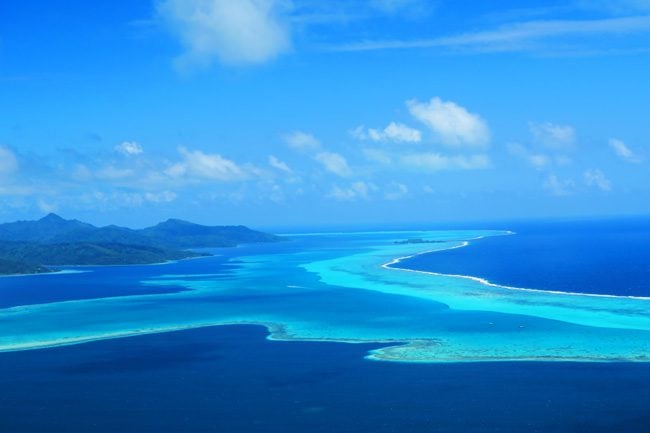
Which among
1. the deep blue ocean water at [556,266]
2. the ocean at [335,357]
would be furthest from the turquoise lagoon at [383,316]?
the deep blue ocean water at [556,266]

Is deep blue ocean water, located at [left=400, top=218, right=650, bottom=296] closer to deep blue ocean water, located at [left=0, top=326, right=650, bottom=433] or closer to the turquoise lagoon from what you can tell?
the turquoise lagoon

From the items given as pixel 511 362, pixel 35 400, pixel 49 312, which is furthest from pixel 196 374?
pixel 49 312

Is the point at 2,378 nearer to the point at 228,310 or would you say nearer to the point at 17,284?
the point at 228,310

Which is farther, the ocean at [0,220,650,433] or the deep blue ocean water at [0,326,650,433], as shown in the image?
the ocean at [0,220,650,433]

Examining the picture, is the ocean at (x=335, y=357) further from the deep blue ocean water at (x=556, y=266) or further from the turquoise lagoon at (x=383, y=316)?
the deep blue ocean water at (x=556, y=266)

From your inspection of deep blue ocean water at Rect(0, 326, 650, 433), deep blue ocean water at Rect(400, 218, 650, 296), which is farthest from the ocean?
deep blue ocean water at Rect(400, 218, 650, 296)

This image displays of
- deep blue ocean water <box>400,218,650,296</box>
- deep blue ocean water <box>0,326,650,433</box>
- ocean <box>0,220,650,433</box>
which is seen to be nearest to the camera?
deep blue ocean water <box>0,326,650,433</box>

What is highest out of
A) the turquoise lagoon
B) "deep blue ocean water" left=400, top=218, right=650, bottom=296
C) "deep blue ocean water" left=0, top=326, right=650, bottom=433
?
"deep blue ocean water" left=400, top=218, right=650, bottom=296
